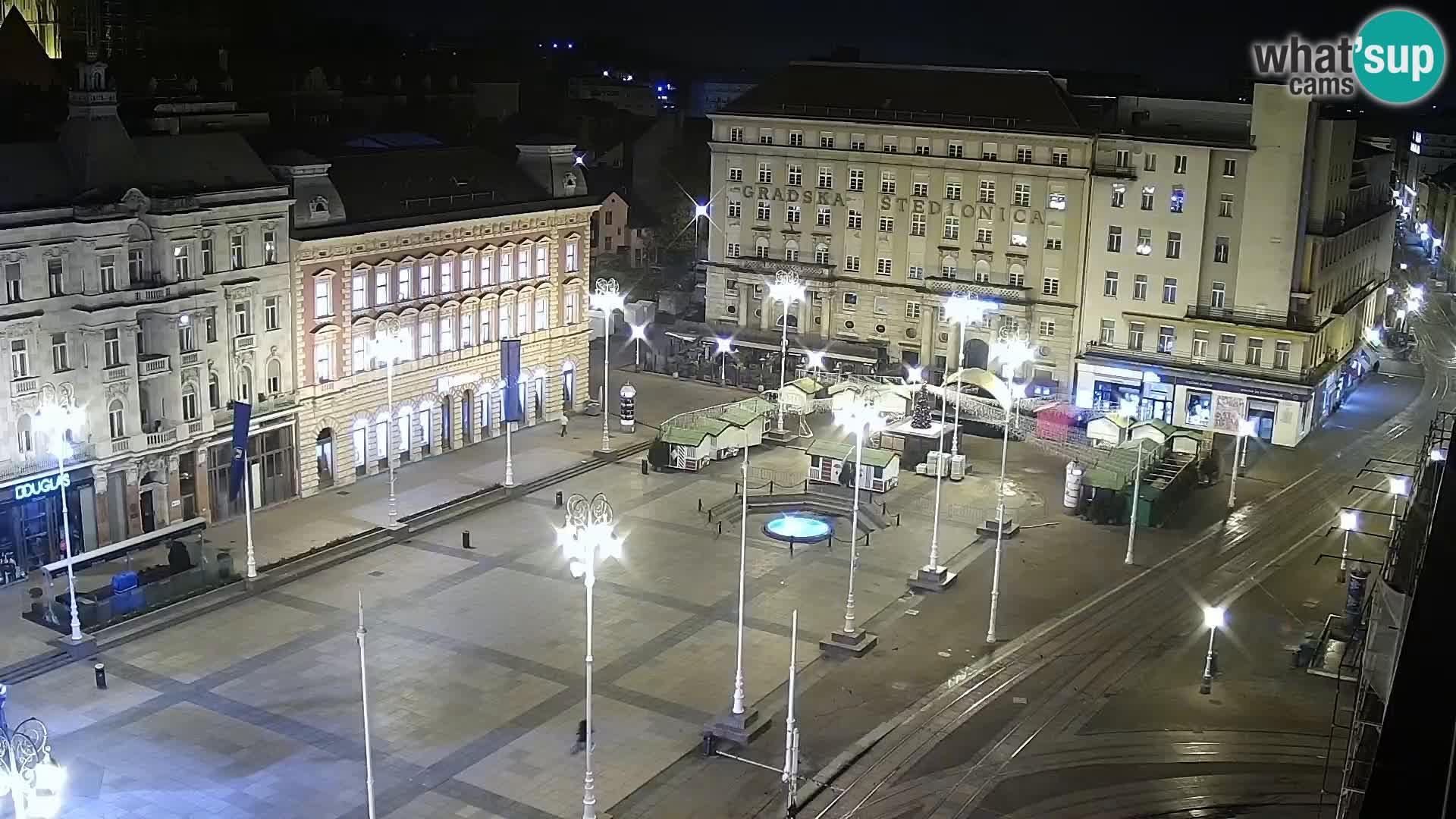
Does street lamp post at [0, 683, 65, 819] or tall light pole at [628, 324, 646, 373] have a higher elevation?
street lamp post at [0, 683, 65, 819]

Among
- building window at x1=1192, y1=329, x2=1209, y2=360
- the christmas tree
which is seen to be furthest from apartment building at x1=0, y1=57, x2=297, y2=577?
building window at x1=1192, y1=329, x2=1209, y2=360

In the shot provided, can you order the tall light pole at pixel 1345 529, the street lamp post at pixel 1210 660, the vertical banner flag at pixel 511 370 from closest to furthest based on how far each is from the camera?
the street lamp post at pixel 1210 660 < the tall light pole at pixel 1345 529 < the vertical banner flag at pixel 511 370

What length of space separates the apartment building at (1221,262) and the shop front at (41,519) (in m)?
54.2

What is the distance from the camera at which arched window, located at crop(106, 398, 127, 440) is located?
2206 inches

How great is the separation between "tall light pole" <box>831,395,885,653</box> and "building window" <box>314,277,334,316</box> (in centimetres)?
2412

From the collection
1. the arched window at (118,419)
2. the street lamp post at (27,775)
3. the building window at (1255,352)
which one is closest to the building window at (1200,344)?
the building window at (1255,352)

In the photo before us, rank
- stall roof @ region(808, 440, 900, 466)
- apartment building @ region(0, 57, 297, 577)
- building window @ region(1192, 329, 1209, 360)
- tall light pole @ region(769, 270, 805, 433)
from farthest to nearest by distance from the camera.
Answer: tall light pole @ region(769, 270, 805, 433) → building window @ region(1192, 329, 1209, 360) → stall roof @ region(808, 440, 900, 466) → apartment building @ region(0, 57, 297, 577)

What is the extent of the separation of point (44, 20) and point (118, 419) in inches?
2430

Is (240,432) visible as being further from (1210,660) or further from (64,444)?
(1210,660)

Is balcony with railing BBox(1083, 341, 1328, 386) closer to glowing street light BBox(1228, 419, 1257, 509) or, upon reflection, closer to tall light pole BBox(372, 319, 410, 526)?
glowing street light BBox(1228, 419, 1257, 509)

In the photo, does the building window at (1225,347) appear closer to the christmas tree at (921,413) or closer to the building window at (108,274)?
the christmas tree at (921,413)

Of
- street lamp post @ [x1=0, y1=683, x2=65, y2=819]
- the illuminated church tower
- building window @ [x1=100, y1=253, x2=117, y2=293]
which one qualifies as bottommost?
street lamp post @ [x1=0, y1=683, x2=65, y2=819]

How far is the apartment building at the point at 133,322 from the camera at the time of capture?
53.3 m

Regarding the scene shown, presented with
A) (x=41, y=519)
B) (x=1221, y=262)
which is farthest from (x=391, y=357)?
(x=1221, y=262)
